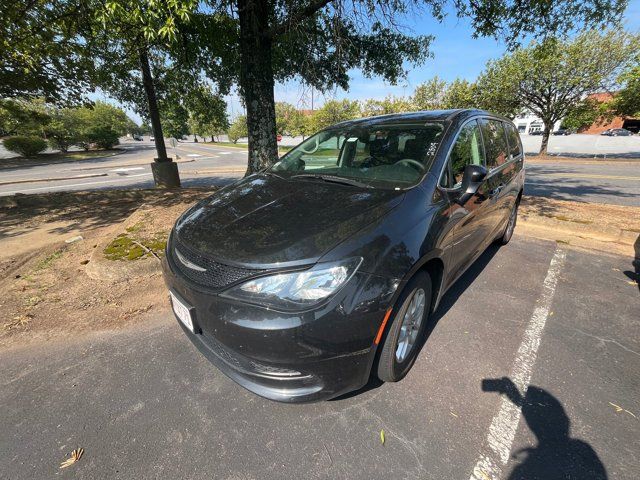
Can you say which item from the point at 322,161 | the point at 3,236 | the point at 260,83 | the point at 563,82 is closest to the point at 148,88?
the point at 260,83

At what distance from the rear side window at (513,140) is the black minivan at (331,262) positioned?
1586mm

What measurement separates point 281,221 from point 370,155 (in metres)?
1.25

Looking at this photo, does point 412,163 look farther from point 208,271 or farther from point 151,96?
point 151,96

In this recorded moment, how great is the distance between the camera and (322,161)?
304 centimetres

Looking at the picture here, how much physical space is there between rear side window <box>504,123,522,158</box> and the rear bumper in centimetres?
341

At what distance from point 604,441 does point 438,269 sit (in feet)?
4.13

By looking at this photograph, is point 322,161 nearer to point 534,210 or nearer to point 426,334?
point 426,334

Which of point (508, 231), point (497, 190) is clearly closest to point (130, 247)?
point (497, 190)

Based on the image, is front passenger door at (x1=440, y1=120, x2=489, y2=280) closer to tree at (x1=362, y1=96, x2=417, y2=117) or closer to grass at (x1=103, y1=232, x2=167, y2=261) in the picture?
grass at (x1=103, y1=232, x2=167, y2=261)

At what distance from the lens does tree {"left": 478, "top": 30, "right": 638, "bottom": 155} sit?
17.0 metres

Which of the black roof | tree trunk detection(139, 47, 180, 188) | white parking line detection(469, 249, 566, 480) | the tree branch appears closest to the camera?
white parking line detection(469, 249, 566, 480)

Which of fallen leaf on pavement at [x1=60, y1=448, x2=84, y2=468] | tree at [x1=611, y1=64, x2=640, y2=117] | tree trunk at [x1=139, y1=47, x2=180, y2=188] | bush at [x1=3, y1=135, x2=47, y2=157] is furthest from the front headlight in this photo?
bush at [x1=3, y1=135, x2=47, y2=157]

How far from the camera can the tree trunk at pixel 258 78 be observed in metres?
5.18

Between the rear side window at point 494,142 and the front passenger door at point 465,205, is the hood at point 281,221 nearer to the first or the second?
the front passenger door at point 465,205
